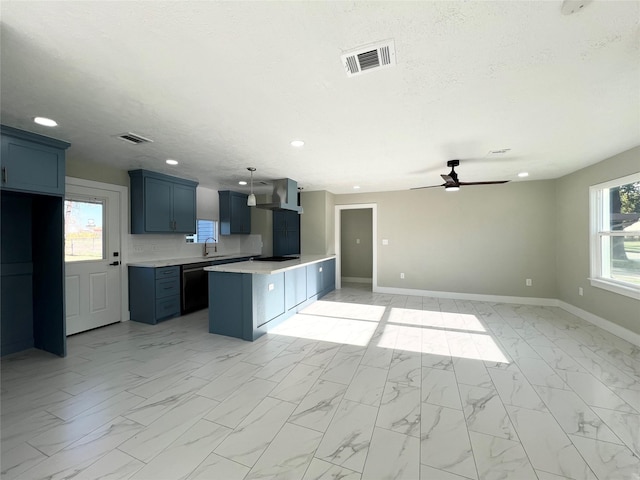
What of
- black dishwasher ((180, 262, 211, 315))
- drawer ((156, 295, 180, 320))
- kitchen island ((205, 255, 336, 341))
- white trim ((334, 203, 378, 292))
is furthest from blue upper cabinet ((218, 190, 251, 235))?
kitchen island ((205, 255, 336, 341))

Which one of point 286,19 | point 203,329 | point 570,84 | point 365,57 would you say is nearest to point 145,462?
point 203,329

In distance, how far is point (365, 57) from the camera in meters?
1.53

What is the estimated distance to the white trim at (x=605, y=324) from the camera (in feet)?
10.3

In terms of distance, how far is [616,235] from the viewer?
355 cm

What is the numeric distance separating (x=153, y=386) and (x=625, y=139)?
5498 mm

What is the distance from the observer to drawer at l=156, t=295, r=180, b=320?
4004mm

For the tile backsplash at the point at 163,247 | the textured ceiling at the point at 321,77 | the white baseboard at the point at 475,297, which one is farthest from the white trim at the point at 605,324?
the tile backsplash at the point at 163,247

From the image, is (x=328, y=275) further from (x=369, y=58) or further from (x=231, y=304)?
(x=369, y=58)

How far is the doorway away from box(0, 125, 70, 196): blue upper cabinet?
2.92 feet

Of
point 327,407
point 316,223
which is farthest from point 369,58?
point 316,223

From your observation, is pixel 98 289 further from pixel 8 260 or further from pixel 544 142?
pixel 544 142

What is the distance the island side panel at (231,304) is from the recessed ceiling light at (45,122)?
2.20 m

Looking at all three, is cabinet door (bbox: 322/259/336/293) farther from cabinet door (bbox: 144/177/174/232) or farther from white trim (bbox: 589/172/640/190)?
white trim (bbox: 589/172/640/190)

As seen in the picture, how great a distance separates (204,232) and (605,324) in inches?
282
